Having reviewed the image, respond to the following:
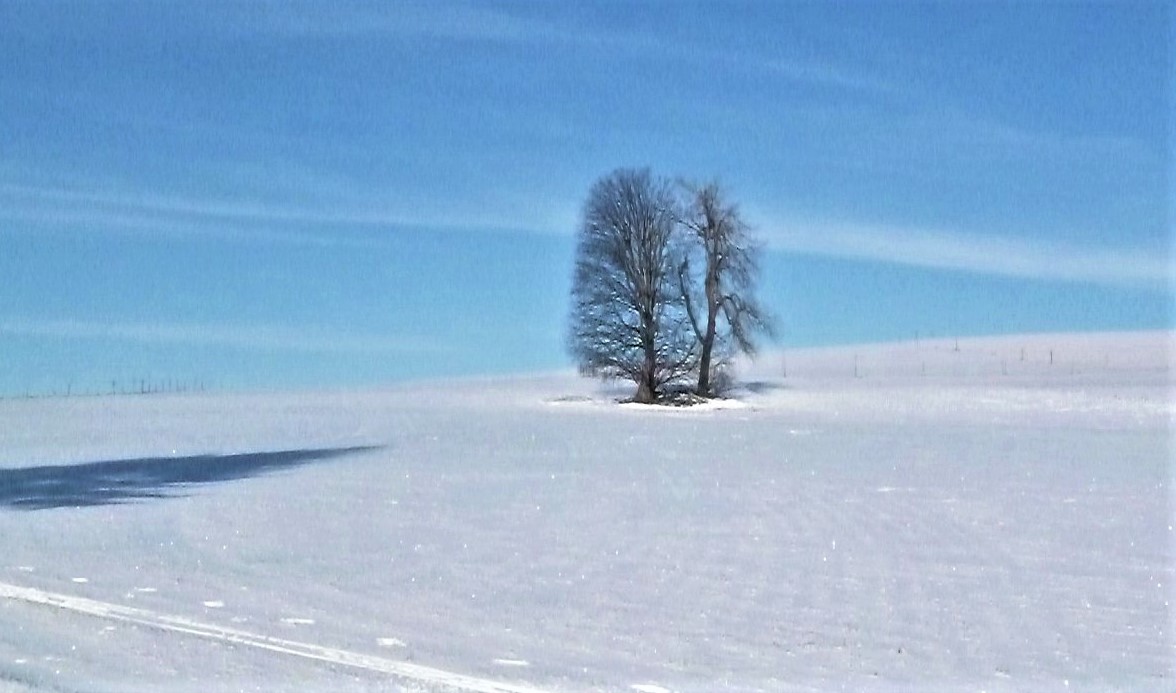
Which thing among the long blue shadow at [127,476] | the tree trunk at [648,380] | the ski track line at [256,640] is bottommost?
the ski track line at [256,640]

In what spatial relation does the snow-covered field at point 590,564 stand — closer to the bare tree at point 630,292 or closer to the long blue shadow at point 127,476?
the long blue shadow at point 127,476

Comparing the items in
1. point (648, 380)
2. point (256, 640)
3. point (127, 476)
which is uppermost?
point (648, 380)

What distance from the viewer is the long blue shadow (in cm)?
1745

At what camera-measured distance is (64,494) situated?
17938 millimetres

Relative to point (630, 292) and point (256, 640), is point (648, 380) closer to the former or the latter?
point (630, 292)

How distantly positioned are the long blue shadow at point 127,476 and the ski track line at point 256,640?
6718 millimetres

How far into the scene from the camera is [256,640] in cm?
857

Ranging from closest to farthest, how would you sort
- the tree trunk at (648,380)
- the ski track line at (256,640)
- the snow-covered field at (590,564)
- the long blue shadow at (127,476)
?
the ski track line at (256,640) < the snow-covered field at (590,564) < the long blue shadow at (127,476) < the tree trunk at (648,380)

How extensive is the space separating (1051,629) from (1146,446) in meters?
18.5

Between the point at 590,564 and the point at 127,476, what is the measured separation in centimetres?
1108

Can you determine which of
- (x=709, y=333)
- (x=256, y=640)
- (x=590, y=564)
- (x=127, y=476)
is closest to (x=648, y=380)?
(x=709, y=333)

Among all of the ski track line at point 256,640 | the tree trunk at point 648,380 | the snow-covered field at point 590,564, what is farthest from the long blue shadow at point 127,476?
the tree trunk at point 648,380

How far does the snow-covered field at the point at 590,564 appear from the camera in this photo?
Result: 26.4 ft

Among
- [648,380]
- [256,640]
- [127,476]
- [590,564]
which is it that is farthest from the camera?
[648,380]
